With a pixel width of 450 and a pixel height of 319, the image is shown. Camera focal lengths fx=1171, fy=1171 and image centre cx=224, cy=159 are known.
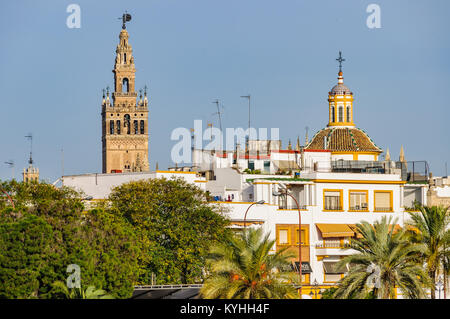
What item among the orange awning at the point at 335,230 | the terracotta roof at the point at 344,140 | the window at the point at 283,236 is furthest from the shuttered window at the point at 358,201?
the terracotta roof at the point at 344,140

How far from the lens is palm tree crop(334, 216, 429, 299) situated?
163 ft

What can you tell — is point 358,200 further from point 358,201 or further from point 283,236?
point 283,236

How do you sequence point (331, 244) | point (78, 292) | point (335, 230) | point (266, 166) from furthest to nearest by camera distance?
point (266, 166) → point (331, 244) → point (335, 230) → point (78, 292)

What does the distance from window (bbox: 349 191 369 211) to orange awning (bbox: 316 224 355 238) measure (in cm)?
212

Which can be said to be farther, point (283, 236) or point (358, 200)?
point (358, 200)

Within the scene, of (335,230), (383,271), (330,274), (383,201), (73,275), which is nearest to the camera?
(383,271)

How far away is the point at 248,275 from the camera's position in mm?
47188

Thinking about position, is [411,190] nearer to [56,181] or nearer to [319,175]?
[319,175]

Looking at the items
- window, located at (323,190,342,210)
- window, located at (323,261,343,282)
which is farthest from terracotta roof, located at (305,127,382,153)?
window, located at (323,261,343,282)

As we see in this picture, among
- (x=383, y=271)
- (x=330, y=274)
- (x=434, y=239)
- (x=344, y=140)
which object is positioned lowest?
(x=330, y=274)

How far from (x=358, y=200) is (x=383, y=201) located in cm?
203

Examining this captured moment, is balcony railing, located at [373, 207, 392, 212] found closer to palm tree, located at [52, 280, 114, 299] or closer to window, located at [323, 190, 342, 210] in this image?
window, located at [323, 190, 342, 210]

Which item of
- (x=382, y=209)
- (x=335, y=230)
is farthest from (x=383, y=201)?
(x=335, y=230)
